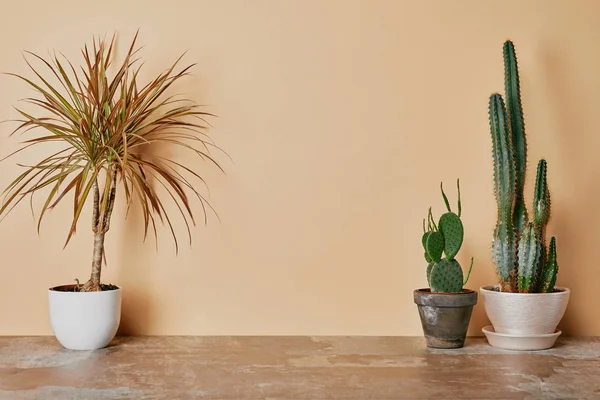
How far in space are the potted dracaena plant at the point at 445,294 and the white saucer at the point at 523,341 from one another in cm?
13

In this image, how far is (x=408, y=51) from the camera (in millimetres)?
2701

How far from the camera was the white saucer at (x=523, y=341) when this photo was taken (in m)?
2.39

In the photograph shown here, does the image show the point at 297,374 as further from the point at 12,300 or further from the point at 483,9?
the point at 483,9

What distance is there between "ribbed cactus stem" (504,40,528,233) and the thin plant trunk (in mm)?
1446

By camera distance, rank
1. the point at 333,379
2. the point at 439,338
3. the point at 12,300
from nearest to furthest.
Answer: the point at 333,379
the point at 439,338
the point at 12,300

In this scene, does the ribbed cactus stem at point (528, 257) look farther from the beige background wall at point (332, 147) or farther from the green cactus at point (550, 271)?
the beige background wall at point (332, 147)

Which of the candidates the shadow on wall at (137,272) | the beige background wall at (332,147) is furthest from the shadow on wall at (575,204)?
the shadow on wall at (137,272)

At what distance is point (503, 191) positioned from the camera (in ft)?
8.00

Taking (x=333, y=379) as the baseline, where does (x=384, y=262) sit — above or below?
above

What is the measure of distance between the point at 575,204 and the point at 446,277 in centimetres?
69

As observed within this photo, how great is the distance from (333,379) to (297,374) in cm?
11

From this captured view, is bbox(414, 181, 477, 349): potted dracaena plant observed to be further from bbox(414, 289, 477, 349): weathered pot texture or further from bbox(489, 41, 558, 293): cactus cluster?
bbox(489, 41, 558, 293): cactus cluster

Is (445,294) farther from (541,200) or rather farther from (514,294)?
(541,200)

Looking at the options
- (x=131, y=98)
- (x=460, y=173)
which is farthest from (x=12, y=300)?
(x=460, y=173)
